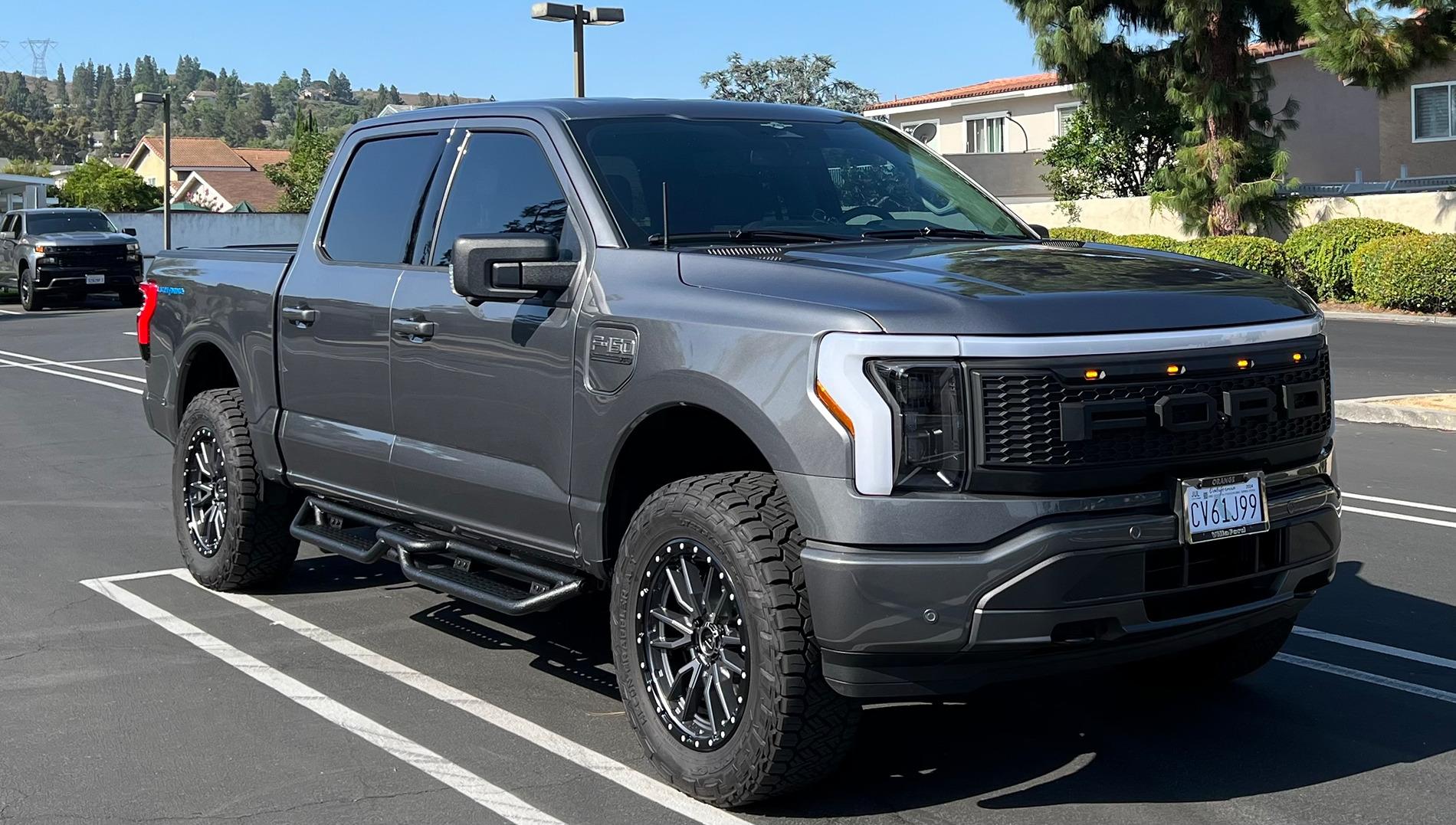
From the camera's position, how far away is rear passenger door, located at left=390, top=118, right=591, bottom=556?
16.5 feet

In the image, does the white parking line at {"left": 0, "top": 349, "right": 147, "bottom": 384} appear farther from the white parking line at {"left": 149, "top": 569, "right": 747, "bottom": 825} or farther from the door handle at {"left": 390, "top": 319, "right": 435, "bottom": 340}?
the door handle at {"left": 390, "top": 319, "right": 435, "bottom": 340}

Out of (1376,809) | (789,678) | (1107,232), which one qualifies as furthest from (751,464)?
(1107,232)

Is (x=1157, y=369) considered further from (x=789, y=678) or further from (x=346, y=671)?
(x=346, y=671)

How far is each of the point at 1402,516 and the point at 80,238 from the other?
95.3 feet

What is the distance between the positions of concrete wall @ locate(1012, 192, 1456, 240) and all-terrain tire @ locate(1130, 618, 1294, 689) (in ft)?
74.4

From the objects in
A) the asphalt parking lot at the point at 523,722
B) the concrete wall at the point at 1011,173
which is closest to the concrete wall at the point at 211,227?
the concrete wall at the point at 1011,173

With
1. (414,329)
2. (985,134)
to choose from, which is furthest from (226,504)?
(985,134)

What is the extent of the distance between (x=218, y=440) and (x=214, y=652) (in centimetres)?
117

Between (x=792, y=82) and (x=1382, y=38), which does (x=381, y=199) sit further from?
(x=792, y=82)

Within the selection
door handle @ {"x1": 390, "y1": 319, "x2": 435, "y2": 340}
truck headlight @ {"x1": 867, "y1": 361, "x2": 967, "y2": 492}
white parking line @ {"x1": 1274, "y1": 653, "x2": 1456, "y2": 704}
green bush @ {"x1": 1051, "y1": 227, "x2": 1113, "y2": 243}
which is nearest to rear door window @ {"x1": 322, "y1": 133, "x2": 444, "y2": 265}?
door handle @ {"x1": 390, "y1": 319, "x2": 435, "y2": 340}

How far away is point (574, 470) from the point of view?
4938mm

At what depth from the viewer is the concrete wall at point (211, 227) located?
58250mm

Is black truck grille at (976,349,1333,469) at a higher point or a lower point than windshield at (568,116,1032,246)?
lower

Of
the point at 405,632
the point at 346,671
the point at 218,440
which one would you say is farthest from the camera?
the point at 218,440
